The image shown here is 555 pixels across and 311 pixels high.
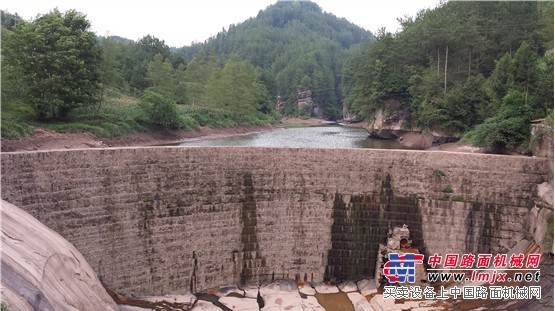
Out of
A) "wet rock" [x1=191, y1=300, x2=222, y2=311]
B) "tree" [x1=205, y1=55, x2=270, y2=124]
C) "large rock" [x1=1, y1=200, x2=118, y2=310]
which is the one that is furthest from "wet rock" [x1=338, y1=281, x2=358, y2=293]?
"tree" [x1=205, y1=55, x2=270, y2=124]

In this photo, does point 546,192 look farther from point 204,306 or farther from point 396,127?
point 396,127

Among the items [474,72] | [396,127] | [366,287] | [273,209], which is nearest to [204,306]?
[273,209]

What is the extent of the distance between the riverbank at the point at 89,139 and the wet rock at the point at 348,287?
1806 centimetres

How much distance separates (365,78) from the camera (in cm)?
4728

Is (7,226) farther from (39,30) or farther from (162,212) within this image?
(39,30)

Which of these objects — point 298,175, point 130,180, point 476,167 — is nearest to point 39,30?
point 130,180

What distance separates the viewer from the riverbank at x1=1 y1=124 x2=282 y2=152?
2291cm

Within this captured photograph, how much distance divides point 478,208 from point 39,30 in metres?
27.4

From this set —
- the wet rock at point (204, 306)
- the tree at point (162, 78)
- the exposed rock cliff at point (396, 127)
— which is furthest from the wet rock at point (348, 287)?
the tree at point (162, 78)

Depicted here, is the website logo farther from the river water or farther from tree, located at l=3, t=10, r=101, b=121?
tree, located at l=3, t=10, r=101, b=121

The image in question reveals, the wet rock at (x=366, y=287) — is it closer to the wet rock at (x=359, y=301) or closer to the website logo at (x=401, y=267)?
the wet rock at (x=359, y=301)

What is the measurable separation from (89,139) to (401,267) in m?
22.5

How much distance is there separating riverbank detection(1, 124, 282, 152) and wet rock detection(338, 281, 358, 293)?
1806 cm

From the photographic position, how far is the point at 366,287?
13.3m
